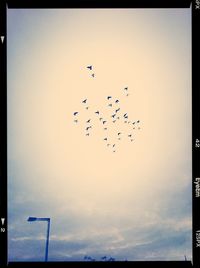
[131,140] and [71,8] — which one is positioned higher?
[71,8]
